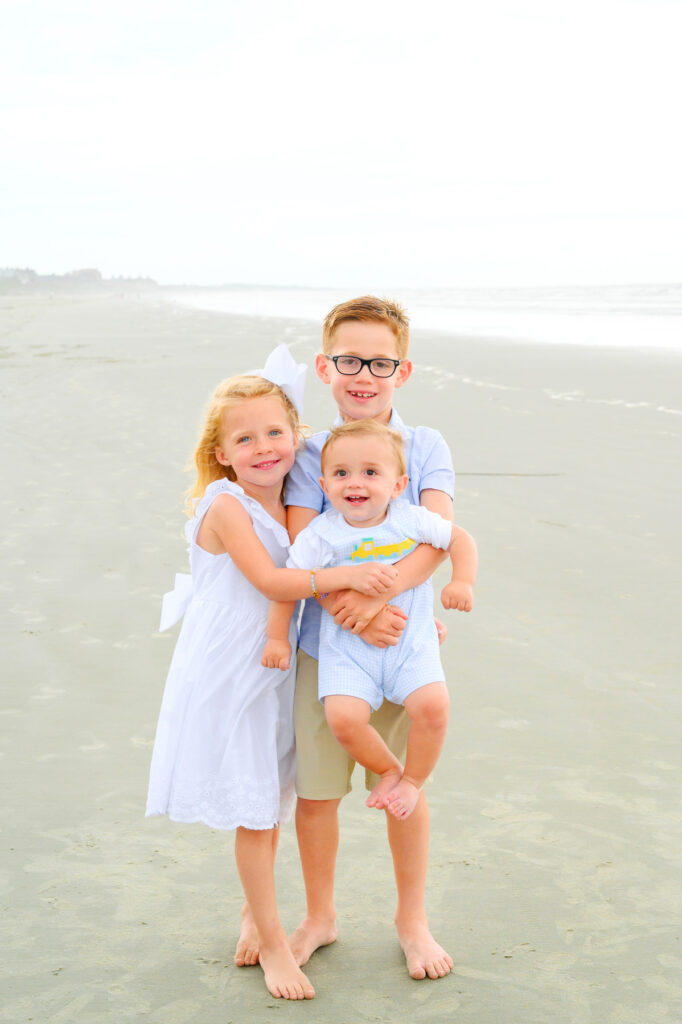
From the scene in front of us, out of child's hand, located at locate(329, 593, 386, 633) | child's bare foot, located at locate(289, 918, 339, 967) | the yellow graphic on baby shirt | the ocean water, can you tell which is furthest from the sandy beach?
the ocean water

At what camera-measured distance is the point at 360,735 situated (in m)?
2.40

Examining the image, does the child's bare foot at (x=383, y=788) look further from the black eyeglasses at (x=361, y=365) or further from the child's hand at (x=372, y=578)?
the black eyeglasses at (x=361, y=365)

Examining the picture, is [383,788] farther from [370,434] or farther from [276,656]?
[370,434]

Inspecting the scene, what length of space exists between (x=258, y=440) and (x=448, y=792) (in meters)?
1.42

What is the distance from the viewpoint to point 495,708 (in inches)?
153

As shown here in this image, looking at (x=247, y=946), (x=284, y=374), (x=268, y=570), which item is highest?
(x=284, y=374)

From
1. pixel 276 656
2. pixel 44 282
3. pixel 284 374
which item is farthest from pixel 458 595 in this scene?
pixel 44 282

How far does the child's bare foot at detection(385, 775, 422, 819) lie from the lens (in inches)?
95.5

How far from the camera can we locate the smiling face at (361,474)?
247 centimetres

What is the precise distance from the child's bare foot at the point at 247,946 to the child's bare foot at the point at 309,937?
0.09 meters

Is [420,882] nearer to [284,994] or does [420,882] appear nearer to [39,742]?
[284,994]

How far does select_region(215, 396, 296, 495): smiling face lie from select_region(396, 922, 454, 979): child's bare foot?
1.17 meters

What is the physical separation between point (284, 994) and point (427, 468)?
4.29 ft

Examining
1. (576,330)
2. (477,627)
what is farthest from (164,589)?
(576,330)
